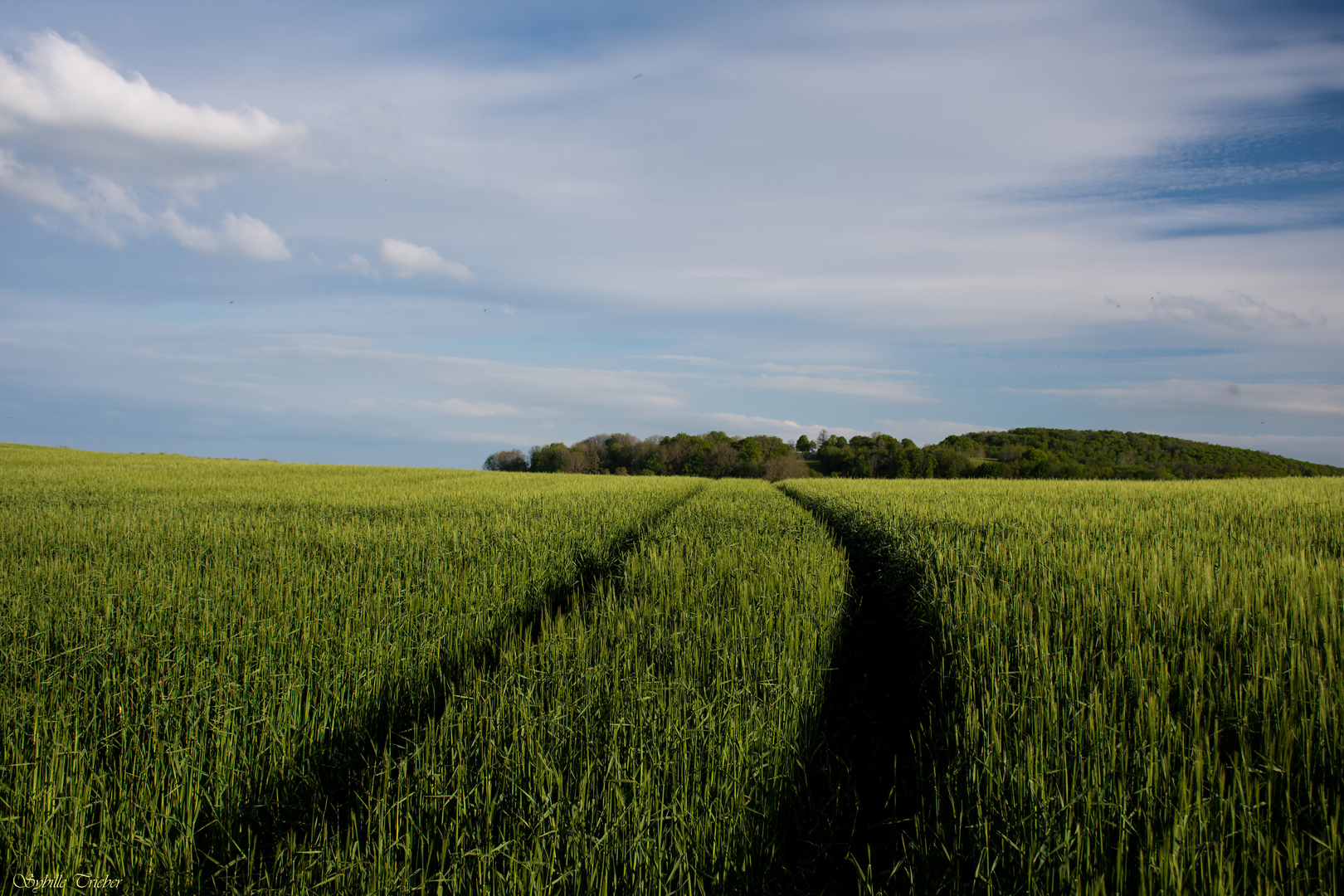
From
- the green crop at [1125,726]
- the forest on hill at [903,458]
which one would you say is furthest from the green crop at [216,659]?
the forest on hill at [903,458]

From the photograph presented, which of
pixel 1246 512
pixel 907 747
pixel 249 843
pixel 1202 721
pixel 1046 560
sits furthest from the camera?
pixel 1246 512

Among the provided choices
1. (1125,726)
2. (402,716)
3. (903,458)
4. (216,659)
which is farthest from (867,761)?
(903,458)

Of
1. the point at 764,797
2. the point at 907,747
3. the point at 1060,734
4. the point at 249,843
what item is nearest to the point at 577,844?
the point at 764,797

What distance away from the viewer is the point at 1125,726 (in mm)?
2533

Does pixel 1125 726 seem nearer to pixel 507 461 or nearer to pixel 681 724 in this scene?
pixel 681 724

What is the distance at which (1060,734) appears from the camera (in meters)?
2.60

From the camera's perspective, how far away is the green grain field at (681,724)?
6.63 ft

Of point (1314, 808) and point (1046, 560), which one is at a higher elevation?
point (1046, 560)

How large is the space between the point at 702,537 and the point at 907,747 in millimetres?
4470

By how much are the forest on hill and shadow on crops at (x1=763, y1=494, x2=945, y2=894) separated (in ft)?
161

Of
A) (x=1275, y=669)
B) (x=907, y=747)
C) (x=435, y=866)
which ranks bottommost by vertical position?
(x=907, y=747)

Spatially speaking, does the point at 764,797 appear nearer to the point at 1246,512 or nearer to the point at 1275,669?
the point at 1275,669

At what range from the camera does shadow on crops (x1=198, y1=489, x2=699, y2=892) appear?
2289 millimetres

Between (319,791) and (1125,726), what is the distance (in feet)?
11.6
